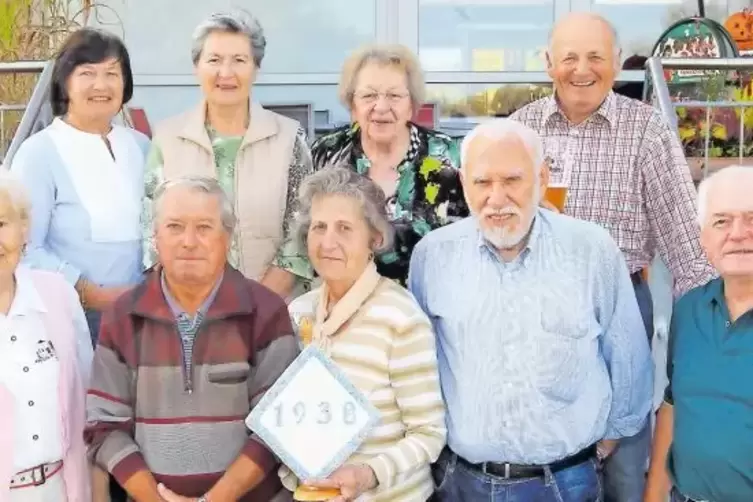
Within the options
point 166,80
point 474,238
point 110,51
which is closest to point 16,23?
point 166,80

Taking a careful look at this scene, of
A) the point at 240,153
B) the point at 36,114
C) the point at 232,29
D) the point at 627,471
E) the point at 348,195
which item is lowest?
the point at 627,471

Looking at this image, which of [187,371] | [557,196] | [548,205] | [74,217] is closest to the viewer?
[187,371]

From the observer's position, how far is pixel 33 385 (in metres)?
2.53

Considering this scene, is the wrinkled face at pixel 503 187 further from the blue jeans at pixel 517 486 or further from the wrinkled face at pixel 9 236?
the wrinkled face at pixel 9 236

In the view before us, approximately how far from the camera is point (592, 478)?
2.62 meters

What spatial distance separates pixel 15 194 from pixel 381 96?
1140 mm

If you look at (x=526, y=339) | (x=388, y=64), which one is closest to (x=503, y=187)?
(x=526, y=339)

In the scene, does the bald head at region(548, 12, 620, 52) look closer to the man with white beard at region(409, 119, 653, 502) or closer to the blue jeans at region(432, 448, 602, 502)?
the man with white beard at region(409, 119, 653, 502)

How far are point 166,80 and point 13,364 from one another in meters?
5.50

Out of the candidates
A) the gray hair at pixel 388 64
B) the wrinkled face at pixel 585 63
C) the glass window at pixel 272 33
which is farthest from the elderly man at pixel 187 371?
the glass window at pixel 272 33

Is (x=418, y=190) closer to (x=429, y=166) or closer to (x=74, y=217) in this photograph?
(x=429, y=166)

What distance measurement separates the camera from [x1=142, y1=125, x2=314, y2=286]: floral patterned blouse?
3096mm

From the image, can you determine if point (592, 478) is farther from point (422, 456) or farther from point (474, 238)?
point (474, 238)

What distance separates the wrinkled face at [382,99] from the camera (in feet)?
10.1
